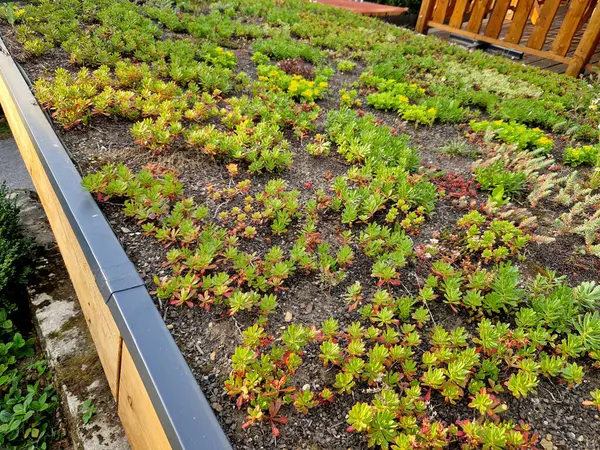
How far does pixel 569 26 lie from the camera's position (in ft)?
21.4

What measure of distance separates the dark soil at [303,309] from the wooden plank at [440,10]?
573 cm

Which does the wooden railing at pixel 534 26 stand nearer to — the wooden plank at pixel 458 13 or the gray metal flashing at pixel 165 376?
the wooden plank at pixel 458 13

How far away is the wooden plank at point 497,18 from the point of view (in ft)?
23.5

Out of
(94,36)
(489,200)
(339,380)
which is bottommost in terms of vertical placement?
(339,380)

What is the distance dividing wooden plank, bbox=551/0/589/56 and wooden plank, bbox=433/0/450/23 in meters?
2.18

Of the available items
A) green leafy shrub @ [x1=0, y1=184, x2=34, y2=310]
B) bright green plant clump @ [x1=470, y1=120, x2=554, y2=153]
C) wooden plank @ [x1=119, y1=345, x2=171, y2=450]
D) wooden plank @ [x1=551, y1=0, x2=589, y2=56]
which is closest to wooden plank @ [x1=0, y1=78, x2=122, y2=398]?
wooden plank @ [x1=119, y1=345, x2=171, y2=450]

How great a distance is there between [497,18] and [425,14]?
56.1 inches

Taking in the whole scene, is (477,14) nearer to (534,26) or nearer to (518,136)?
(534,26)

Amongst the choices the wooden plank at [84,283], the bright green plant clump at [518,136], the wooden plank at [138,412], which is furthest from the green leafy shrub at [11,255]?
the bright green plant clump at [518,136]

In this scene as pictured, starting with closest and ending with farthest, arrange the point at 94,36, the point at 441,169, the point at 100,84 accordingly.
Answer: the point at 441,169
the point at 100,84
the point at 94,36

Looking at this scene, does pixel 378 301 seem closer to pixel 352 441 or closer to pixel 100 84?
pixel 352 441

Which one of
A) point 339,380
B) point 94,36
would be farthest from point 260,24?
point 339,380

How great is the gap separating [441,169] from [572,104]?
2516 millimetres

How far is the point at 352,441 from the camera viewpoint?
5.52 ft
